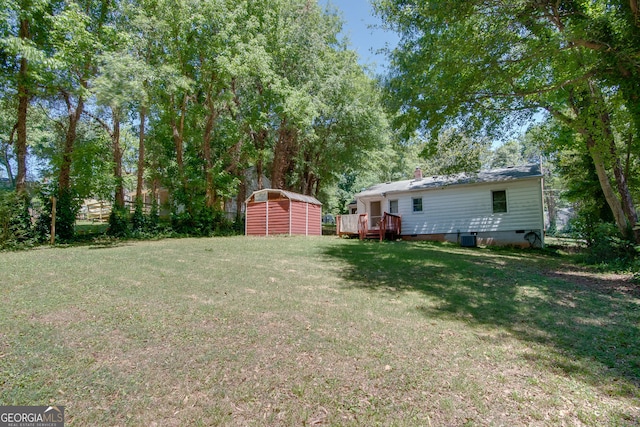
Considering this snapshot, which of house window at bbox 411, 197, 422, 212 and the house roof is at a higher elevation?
the house roof

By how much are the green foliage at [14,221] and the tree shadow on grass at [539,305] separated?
11245mm

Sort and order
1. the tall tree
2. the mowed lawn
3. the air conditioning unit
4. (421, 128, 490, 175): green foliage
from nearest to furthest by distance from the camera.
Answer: the mowed lawn < the tall tree < (421, 128, 490, 175): green foliage < the air conditioning unit

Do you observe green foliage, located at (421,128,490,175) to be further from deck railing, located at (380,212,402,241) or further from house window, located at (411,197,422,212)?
house window, located at (411,197,422,212)

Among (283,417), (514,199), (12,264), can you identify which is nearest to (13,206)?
(12,264)

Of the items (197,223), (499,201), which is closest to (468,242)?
(499,201)

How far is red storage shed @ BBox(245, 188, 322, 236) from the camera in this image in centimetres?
1569

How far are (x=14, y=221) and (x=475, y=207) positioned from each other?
1886 centimetres

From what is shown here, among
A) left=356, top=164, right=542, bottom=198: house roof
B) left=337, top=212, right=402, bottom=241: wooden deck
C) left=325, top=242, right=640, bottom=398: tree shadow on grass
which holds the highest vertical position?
left=356, top=164, right=542, bottom=198: house roof

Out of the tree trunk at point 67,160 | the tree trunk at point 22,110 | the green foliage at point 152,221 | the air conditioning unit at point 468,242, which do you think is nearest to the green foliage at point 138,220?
the green foliage at point 152,221

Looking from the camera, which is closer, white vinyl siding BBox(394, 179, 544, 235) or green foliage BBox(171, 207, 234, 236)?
white vinyl siding BBox(394, 179, 544, 235)

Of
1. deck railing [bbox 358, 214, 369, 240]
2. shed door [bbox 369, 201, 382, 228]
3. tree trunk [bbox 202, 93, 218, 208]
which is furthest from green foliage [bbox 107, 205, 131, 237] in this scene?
shed door [bbox 369, 201, 382, 228]

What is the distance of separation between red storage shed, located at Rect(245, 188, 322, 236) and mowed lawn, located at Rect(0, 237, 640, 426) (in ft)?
32.2

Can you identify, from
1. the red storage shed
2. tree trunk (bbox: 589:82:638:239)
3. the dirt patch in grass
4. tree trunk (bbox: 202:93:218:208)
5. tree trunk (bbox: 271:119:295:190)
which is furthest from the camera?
tree trunk (bbox: 271:119:295:190)

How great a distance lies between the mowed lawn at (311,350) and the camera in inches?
92.4
